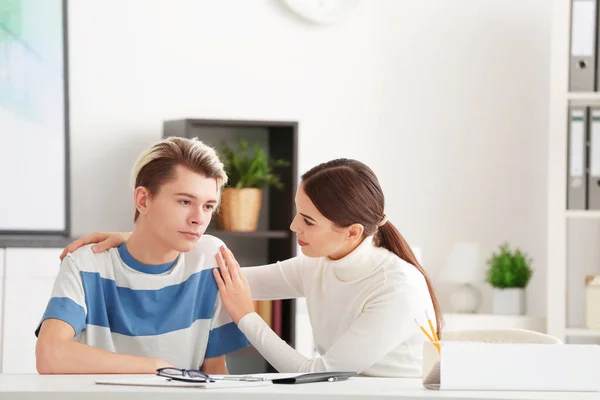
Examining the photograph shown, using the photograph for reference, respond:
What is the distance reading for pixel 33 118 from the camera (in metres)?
3.94

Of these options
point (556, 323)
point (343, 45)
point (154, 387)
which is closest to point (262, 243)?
point (343, 45)

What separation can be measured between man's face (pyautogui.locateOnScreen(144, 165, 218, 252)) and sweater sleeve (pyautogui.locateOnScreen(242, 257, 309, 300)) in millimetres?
300

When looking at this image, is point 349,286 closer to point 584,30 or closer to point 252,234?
point 252,234

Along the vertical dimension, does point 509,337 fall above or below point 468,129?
below

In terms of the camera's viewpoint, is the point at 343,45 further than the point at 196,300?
Yes

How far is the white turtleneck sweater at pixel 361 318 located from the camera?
2047mm

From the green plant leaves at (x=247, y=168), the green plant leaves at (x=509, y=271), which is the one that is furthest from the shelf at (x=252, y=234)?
the green plant leaves at (x=509, y=271)

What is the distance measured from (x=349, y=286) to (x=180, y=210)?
0.42m

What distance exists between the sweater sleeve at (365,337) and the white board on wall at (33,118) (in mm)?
1938

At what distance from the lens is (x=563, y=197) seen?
13.3 feet

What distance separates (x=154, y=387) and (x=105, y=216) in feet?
8.94

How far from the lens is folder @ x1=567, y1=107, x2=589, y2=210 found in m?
4.04

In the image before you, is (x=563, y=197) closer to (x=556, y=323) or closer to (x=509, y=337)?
(x=556, y=323)

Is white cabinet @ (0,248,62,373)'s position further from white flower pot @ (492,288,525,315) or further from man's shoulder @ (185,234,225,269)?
white flower pot @ (492,288,525,315)
